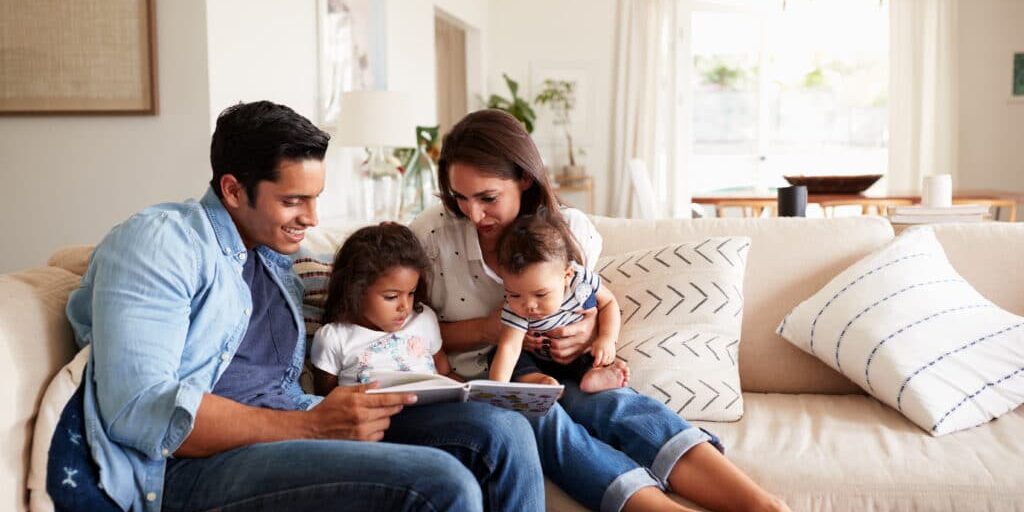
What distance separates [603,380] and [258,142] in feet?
2.90

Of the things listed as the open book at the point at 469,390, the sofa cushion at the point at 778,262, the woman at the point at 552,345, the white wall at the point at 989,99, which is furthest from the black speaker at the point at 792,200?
the white wall at the point at 989,99

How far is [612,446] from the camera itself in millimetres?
1951

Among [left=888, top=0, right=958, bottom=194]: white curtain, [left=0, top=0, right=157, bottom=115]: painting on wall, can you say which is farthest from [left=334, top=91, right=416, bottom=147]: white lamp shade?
[left=888, top=0, right=958, bottom=194]: white curtain

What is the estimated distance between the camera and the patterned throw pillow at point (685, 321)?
7.05ft

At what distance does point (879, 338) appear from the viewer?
2.16 meters

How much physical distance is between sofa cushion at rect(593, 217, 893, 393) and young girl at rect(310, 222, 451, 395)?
718 mm

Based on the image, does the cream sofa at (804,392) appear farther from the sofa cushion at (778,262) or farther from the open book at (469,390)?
the open book at (469,390)

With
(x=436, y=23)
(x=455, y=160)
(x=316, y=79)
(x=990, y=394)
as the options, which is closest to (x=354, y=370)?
(x=455, y=160)

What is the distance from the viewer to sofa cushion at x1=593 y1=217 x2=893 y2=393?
239 centimetres

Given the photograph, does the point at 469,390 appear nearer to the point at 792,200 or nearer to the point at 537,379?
the point at 537,379

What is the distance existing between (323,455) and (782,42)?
765 centimetres

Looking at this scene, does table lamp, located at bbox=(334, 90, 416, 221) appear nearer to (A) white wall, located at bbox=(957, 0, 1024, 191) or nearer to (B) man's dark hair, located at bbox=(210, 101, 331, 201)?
(B) man's dark hair, located at bbox=(210, 101, 331, 201)

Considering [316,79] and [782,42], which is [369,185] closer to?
[316,79]

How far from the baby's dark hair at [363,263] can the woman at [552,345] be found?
0.16 meters
